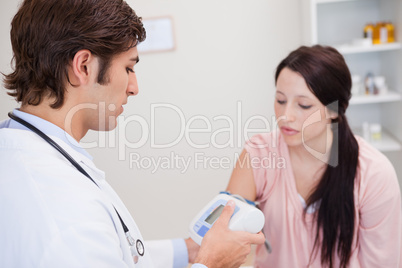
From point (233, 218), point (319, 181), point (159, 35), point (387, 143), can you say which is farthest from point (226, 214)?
point (159, 35)

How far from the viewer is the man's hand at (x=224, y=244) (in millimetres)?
1080

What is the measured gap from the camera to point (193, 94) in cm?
285

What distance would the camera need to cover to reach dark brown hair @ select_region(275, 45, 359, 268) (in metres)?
1.45

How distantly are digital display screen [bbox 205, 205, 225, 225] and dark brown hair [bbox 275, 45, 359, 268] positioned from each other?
0.39 meters

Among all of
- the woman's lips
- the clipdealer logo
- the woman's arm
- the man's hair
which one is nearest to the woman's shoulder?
the woman's lips

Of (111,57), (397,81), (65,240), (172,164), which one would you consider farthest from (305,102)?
(172,164)

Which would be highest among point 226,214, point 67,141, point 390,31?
point 390,31

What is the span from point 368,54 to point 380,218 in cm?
161

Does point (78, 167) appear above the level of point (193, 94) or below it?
below

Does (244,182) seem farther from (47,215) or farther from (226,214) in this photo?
(47,215)

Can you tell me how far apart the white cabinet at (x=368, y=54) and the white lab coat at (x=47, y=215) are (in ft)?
6.37

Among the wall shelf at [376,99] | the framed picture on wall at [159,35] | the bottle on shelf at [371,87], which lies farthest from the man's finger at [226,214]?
the framed picture on wall at [159,35]

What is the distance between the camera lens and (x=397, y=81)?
8.16 feet

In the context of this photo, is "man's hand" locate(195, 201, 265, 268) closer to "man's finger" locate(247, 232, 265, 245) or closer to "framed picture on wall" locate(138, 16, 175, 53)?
"man's finger" locate(247, 232, 265, 245)
